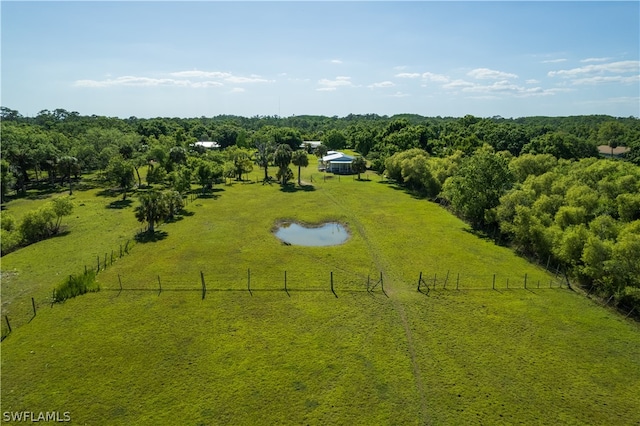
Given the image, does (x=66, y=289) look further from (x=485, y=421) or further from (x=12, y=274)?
(x=485, y=421)

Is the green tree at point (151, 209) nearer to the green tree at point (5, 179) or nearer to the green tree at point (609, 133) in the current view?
the green tree at point (5, 179)

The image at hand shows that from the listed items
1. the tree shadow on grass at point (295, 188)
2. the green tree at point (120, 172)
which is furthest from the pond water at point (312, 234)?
the green tree at point (120, 172)

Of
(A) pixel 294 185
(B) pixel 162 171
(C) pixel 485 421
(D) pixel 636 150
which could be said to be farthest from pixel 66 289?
(D) pixel 636 150

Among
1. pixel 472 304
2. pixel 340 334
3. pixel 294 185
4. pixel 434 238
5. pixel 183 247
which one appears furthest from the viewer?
pixel 294 185

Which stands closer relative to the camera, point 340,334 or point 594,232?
point 340,334

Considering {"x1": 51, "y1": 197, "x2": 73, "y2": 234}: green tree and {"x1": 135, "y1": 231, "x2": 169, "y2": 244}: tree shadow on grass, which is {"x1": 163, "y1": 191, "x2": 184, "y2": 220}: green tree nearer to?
{"x1": 135, "y1": 231, "x2": 169, "y2": 244}: tree shadow on grass

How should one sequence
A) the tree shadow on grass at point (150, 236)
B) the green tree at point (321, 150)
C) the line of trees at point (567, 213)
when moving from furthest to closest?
the green tree at point (321, 150) → the tree shadow on grass at point (150, 236) → the line of trees at point (567, 213)
